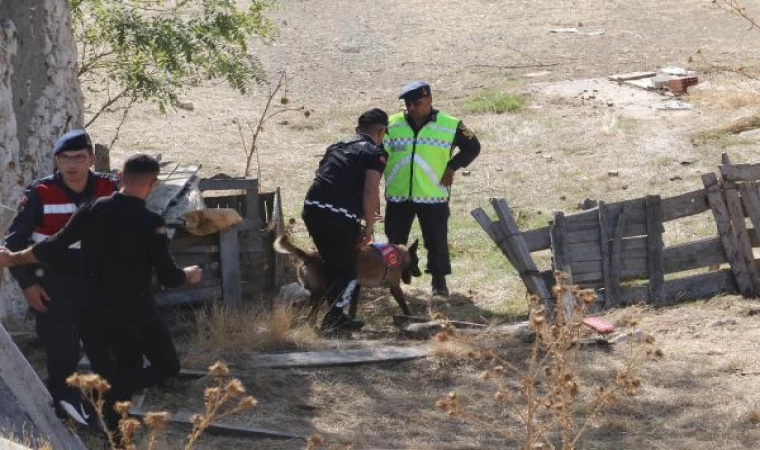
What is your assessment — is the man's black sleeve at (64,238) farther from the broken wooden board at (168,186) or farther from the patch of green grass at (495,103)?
the patch of green grass at (495,103)

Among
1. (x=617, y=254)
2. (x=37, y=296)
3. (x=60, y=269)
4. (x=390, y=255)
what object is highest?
(x=60, y=269)

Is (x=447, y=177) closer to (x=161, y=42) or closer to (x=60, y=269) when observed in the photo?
(x=161, y=42)

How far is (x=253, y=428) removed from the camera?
6.76 metres

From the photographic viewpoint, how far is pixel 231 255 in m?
8.88

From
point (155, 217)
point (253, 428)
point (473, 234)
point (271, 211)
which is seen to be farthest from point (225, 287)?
point (473, 234)

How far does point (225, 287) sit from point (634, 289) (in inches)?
123

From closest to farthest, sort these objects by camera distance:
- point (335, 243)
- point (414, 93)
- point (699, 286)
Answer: point (335, 243) < point (699, 286) < point (414, 93)

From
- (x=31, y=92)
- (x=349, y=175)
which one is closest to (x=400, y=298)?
(x=349, y=175)

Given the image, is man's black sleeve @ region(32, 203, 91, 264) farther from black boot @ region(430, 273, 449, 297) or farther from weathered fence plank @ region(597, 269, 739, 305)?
weathered fence plank @ region(597, 269, 739, 305)

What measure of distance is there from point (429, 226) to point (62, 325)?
4425 mm

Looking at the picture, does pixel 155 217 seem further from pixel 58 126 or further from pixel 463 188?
pixel 463 188

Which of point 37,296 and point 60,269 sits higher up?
point 60,269

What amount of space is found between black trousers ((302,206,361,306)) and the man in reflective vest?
4.18 ft

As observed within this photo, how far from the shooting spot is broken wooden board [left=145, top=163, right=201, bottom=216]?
8.50 m
